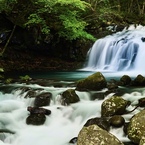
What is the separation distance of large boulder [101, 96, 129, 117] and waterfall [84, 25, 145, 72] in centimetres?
844

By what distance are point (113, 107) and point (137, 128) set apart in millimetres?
1304

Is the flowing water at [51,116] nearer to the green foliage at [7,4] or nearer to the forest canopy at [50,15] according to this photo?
the forest canopy at [50,15]

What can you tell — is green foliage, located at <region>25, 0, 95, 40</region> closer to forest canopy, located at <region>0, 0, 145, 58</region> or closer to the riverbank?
forest canopy, located at <region>0, 0, 145, 58</region>

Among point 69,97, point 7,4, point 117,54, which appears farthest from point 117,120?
point 117,54

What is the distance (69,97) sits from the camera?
8086 millimetres

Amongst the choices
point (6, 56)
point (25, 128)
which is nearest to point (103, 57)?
point (6, 56)

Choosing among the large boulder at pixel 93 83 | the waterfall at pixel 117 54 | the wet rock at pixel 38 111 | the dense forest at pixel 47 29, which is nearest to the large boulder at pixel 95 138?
the wet rock at pixel 38 111

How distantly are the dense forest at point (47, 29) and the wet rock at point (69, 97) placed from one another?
4964 millimetres

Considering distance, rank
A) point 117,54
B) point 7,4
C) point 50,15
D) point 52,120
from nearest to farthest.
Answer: point 52,120
point 7,4
point 50,15
point 117,54

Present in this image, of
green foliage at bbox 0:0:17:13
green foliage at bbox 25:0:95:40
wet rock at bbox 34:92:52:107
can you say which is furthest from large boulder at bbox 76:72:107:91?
green foliage at bbox 0:0:17:13

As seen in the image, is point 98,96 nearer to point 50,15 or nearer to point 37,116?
point 37,116

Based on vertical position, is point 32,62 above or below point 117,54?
below

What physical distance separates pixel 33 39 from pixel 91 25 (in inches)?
203

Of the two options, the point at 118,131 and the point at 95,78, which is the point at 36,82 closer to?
the point at 95,78
